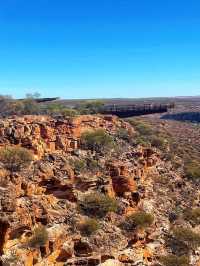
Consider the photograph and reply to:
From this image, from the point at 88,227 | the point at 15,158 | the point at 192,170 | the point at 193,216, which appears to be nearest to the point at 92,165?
the point at 15,158

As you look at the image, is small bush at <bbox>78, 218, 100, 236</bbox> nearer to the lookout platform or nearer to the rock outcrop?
the rock outcrop

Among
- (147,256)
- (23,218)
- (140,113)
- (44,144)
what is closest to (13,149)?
(44,144)

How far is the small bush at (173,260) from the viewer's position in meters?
32.1

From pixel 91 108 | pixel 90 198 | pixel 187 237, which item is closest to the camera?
pixel 90 198

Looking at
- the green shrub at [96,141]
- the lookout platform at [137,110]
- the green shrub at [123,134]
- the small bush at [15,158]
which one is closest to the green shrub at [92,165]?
the green shrub at [96,141]

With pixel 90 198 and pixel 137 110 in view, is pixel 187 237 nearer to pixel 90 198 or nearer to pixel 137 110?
pixel 90 198

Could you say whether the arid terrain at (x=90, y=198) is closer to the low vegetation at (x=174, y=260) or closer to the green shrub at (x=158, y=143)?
the low vegetation at (x=174, y=260)

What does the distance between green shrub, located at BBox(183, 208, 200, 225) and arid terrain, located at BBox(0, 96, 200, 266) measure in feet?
0.32

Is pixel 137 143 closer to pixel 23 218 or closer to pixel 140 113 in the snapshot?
pixel 140 113

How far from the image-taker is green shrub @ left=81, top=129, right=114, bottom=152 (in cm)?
4788

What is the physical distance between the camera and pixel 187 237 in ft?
120

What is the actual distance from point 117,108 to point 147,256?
40146 millimetres

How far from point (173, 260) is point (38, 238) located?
10.8 meters

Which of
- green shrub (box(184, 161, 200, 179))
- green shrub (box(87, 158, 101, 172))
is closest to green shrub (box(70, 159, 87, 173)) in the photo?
green shrub (box(87, 158, 101, 172))
